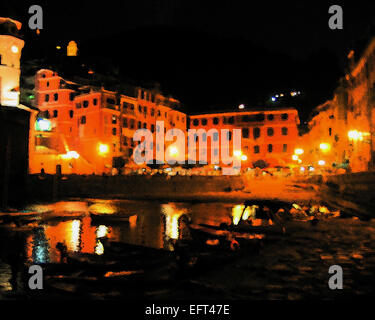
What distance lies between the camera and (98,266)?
415 inches

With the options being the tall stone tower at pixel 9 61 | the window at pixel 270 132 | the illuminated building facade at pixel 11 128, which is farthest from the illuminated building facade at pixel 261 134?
the illuminated building facade at pixel 11 128

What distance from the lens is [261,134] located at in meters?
64.6

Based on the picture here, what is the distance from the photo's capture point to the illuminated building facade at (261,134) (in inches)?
2470

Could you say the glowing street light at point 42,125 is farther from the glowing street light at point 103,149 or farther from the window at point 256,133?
the window at point 256,133

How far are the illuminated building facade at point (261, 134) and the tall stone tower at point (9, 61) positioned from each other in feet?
121

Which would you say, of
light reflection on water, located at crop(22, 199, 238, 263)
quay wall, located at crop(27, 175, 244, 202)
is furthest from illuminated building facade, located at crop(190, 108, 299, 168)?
light reflection on water, located at crop(22, 199, 238, 263)

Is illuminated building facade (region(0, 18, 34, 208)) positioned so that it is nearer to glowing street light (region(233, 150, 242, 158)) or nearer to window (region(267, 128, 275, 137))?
glowing street light (region(233, 150, 242, 158))

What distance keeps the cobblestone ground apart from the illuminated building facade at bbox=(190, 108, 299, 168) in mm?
44678

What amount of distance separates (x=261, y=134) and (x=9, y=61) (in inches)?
1715

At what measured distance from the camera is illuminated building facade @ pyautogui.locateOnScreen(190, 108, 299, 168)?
6275 cm

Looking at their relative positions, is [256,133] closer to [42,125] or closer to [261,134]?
[261,134]

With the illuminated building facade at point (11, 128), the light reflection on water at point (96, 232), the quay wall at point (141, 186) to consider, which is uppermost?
the illuminated building facade at point (11, 128)
